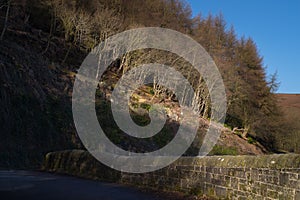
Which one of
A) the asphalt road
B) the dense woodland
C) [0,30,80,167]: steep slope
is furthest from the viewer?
the dense woodland

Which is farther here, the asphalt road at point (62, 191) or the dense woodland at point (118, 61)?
the dense woodland at point (118, 61)

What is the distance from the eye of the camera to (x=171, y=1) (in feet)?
163

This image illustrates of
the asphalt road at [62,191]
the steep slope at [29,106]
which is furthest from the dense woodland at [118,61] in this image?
the asphalt road at [62,191]

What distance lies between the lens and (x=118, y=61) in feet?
123

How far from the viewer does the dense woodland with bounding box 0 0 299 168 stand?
22.5 metres

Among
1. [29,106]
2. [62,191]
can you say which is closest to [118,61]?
[29,106]

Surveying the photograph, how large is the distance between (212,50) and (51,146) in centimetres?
2804

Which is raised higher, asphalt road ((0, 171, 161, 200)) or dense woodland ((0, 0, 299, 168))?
dense woodland ((0, 0, 299, 168))

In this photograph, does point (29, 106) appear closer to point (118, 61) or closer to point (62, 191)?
point (62, 191)

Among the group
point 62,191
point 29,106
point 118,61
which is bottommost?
point 62,191

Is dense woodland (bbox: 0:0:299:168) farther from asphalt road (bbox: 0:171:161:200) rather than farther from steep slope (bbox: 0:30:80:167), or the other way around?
asphalt road (bbox: 0:171:161:200)

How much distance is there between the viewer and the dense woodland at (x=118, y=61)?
22.5m

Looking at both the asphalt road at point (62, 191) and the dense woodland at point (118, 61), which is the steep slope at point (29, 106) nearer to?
the dense woodland at point (118, 61)

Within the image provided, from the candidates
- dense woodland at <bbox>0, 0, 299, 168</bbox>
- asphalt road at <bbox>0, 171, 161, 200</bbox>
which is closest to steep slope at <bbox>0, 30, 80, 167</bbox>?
dense woodland at <bbox>0, 0, 299, 168</bbox>
